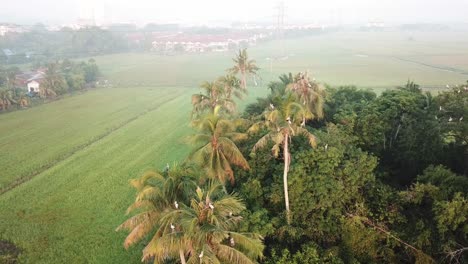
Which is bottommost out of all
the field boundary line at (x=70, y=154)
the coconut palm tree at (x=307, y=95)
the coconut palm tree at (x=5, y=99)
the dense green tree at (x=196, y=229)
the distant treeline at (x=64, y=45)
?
the field boundary line at (x=70, y=154)

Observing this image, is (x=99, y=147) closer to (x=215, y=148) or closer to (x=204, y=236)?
(x=215, y=148)

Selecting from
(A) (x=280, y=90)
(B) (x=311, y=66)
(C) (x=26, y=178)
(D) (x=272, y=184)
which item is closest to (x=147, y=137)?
(C) (x=26, y=178)

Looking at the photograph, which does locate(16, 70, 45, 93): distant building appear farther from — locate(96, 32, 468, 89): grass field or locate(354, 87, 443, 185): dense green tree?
locate(354, 87, 443, 185): dense green tree

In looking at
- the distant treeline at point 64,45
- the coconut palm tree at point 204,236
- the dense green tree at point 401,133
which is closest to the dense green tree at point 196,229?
the coconut palm tree at point 204,236

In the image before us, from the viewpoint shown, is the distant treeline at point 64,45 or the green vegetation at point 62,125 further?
the distant treeline at point 64,45

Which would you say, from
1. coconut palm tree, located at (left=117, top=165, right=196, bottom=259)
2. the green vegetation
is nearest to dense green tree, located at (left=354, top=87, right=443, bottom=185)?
coconut palm tree, located at (left=117, top=165, right=196, bottom=259)

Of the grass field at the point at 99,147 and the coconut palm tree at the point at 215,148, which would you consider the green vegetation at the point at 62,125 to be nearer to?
the grass field at the point at 99,147

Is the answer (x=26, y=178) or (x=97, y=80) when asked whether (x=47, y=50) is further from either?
(x=26, y=178)
